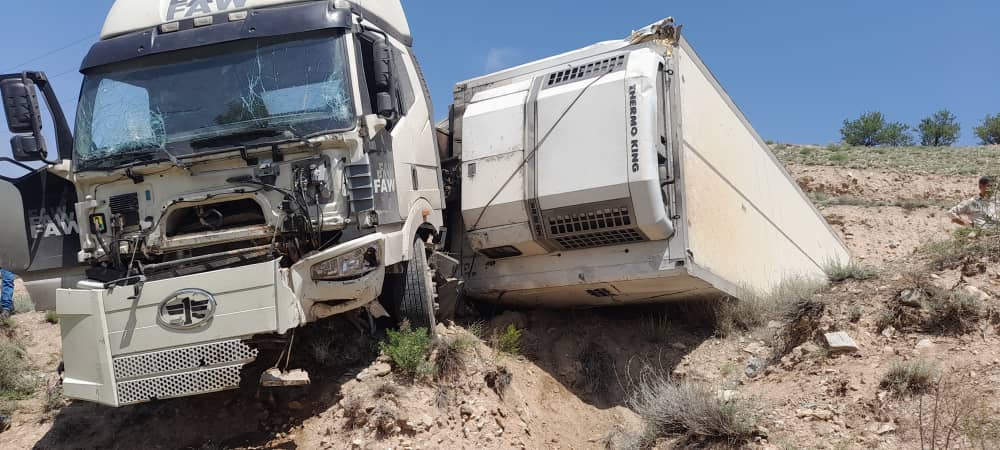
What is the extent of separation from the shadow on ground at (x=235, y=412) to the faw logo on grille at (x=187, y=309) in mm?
1057

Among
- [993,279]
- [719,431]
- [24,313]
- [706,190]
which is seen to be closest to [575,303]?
[706,190]

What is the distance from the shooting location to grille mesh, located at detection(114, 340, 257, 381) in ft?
16.2

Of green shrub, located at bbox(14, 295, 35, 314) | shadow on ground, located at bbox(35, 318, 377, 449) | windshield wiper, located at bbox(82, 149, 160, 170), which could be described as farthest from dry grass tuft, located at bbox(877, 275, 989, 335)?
green shrub, located at bbox(14, 295, 35, 314)

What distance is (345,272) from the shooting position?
538 cm

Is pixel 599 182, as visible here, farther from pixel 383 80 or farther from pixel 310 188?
pixel 310 188

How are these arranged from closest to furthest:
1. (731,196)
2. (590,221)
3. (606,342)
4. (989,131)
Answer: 1. (590,221)
2. (606,342)
3. (731,196)
4. (989,131)

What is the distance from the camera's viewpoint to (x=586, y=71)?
23.2 ft

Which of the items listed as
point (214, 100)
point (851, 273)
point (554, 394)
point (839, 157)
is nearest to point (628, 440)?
point (554, 394)

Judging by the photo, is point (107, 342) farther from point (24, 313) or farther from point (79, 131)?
point (24, 313)

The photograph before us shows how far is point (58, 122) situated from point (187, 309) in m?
2.14

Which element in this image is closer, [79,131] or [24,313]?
[79,131]

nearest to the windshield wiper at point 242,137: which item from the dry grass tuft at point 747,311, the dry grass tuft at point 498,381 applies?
the dry grass tuft at point 498,381

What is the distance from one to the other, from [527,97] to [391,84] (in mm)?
1722

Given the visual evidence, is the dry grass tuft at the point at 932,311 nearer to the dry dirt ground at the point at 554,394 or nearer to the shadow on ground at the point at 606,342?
the dry dirt ground at the point at 554,394
